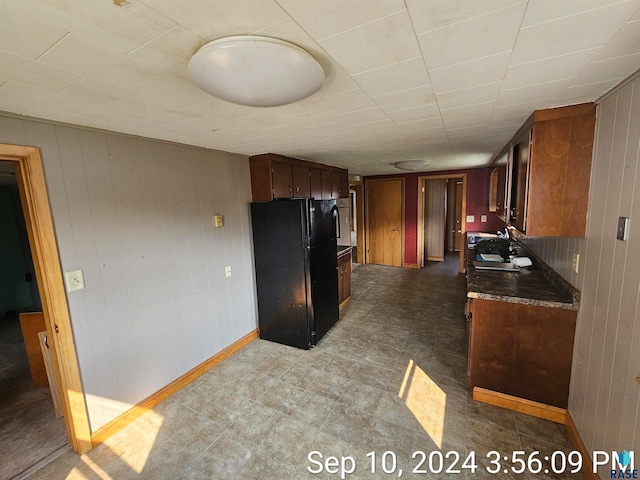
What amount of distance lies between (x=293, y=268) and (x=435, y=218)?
5.13 m

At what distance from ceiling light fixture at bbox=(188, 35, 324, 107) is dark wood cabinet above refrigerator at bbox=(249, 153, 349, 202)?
6.01ft

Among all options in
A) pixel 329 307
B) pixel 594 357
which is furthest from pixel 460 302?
pixel 594 357

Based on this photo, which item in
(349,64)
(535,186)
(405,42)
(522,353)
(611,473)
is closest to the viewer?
(405,42)

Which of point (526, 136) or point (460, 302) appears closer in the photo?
point (526, 136)

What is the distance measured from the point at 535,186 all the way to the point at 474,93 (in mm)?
797

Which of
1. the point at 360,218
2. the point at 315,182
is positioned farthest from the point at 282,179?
the point at 360,218

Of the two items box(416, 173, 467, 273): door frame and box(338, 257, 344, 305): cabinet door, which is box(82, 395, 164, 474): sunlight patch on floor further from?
box(416, 173, 467, 273): door frame

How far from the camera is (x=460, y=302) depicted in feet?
13.2

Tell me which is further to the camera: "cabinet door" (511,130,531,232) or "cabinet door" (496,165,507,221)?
"cabinet door" (496,165,507,221)

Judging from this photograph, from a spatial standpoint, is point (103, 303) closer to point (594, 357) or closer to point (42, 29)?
point (42, 29)

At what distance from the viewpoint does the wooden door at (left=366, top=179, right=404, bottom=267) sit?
238 inches

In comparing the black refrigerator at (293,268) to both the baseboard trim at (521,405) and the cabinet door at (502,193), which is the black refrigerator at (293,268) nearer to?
the baseboard trim at (521,405)

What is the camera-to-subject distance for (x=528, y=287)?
2.07 metres

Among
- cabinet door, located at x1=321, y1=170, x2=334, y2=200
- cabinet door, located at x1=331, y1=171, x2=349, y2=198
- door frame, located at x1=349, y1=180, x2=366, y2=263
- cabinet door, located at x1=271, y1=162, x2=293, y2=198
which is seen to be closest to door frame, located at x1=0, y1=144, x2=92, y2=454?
cabinet door, located at x1=271, y1=162, x2=293, y2=198
